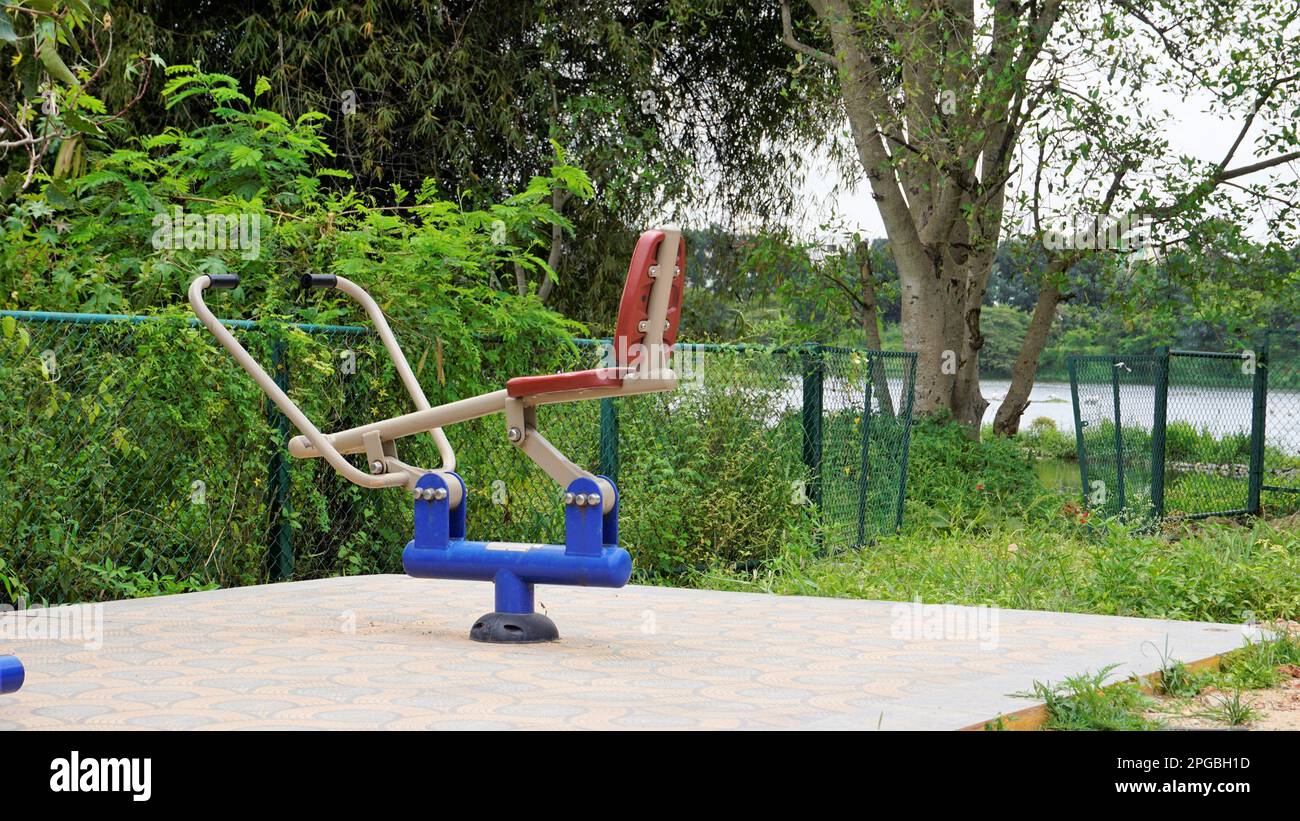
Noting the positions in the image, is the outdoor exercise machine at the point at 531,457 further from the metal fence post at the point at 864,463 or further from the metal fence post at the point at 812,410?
the metal fence post at the point at 864,463

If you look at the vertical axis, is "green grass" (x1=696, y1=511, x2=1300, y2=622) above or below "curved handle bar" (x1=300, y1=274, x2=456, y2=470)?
below

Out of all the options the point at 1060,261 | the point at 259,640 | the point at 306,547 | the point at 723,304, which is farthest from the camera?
the point at 723,304

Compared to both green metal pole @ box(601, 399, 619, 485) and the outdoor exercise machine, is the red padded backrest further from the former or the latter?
green metal pole @ box(601, 399, 619, 485)

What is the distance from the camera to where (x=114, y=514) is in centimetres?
729

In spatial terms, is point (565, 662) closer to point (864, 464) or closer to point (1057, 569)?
point (1057, 569)

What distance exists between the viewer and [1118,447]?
12.9 m

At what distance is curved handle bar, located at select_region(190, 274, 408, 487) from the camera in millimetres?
5809

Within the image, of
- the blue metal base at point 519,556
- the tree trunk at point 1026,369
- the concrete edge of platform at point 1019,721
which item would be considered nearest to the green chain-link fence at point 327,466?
the blue metal base at point 519,556

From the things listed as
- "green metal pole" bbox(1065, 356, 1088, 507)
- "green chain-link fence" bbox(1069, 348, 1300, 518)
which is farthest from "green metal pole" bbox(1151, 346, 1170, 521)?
"green metal pole" bbox(1065, 356, 1088, 507)

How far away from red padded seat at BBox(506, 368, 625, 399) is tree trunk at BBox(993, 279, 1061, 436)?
38.6 ft

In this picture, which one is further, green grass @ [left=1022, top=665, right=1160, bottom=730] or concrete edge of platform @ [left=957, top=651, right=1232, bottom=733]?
green grass @ [left=1022, top=665, right=1160, bottom=730]
